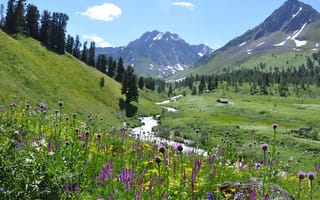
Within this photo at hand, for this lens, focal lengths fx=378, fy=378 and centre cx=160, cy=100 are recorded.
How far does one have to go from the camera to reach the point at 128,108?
105062mm

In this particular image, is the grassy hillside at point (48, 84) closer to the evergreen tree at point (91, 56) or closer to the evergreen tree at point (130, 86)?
the evergreen tree at point (130, 86)

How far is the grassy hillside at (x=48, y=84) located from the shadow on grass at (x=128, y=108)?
1.56 meters

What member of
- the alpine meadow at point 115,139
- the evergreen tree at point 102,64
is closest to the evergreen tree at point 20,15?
the alpine meadow at point 115,139

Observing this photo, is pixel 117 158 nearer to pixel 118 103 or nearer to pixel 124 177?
pixel 124 177

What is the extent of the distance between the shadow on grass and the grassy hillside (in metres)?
1.56

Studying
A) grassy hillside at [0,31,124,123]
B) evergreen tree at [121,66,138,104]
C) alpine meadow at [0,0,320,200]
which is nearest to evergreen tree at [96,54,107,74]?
alpine meadow at [0,0,320,200]

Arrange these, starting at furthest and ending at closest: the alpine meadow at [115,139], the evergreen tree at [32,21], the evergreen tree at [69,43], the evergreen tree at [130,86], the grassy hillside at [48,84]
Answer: the evergreen tree at [69,43] → the evergreen tree at [32,21] → the evergreen tree at [130,86] → the grassy hillside at [48,84] → the alpine meadow at [115,139]

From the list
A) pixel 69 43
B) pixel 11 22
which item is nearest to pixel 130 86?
pixel 11 22

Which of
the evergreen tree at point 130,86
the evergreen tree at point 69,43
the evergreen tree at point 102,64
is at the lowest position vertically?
the evergreen tree at point 130,86

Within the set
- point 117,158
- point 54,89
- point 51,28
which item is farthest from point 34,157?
point 51,28

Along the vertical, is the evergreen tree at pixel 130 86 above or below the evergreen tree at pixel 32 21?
below

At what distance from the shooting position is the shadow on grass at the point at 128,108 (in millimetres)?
101312

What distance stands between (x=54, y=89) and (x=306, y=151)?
158ft

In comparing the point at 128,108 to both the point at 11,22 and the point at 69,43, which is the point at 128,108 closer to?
the point at 11,22
